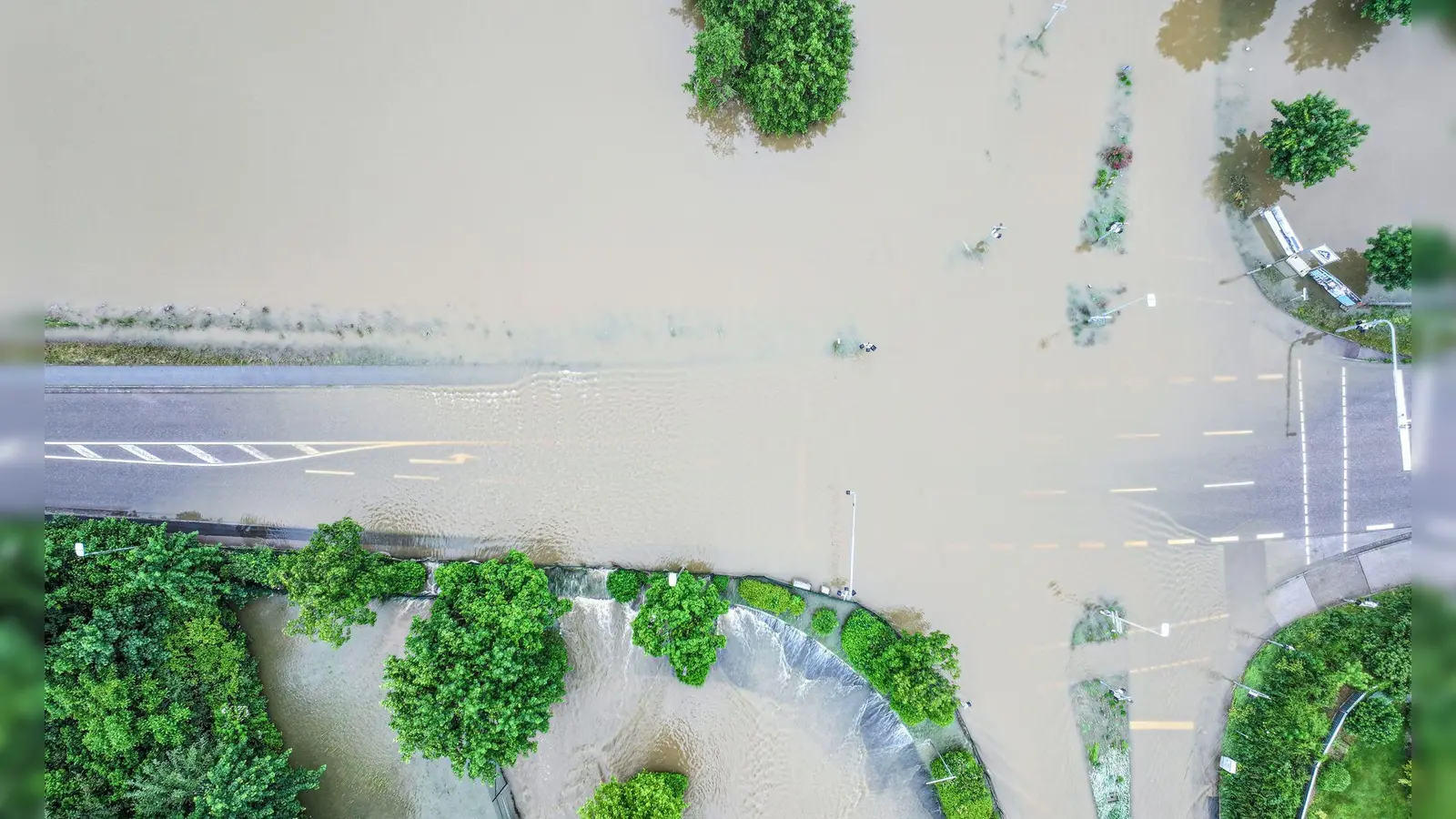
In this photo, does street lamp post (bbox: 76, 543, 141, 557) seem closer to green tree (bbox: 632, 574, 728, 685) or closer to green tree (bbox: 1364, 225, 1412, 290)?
green tree (bbox: 632, 574, 728, 685)

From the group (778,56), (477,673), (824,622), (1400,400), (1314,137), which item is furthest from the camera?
(1400,400)

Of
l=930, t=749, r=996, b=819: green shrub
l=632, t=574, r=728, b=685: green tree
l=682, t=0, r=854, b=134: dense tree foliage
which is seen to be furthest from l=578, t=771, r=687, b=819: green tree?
l=682, t=0, r=854, b=134: dense tree foliage

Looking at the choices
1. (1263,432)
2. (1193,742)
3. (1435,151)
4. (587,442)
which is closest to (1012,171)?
(1263,432)

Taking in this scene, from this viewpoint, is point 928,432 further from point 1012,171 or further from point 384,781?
point 384,781

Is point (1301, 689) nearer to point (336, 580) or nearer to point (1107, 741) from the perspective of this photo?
point (1107, 741)

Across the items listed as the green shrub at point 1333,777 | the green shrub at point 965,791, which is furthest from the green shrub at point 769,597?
the green shrub at point 1333,777

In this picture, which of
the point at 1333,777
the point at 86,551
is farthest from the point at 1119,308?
the point at 86,551
